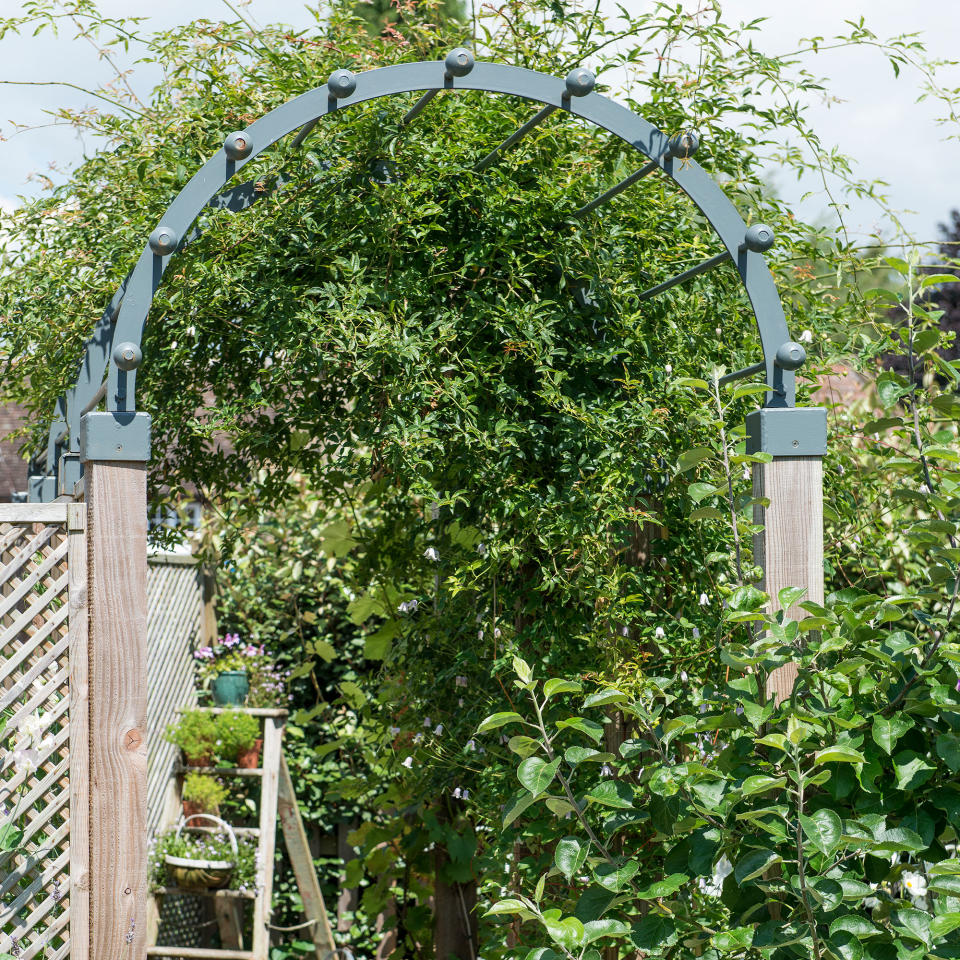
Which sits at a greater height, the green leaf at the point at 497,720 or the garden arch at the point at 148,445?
the garden arch at the point at 148,445

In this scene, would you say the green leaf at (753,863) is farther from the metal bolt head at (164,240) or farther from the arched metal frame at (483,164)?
the metal bolt head at (164,240)

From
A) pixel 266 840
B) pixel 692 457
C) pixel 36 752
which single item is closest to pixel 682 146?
pixel 692 457

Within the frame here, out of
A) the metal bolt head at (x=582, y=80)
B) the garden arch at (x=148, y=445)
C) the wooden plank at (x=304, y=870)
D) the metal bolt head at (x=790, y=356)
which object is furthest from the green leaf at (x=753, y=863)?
the wooden plank at (x=304, y=870)

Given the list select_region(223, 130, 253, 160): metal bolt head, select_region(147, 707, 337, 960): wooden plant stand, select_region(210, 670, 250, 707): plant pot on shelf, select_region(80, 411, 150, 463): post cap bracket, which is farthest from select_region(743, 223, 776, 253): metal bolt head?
select_region(210, 670, 250, 707): plant pot on shelf

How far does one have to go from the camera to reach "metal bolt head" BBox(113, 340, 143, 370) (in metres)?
1.73

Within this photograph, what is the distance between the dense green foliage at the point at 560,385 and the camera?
1.55 metres

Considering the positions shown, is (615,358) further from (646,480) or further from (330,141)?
(330,141)

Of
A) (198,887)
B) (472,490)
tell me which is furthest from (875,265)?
(198,887)

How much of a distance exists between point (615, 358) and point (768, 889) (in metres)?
1.12

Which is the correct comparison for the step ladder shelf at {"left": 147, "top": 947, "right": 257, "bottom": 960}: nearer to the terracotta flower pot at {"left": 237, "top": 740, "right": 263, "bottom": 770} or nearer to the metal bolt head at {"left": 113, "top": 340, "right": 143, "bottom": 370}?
the terracotta flower pot at {"left": 237, "top": 740, "right": 263, "bottom": 770}

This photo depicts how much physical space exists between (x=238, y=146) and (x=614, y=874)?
137cm

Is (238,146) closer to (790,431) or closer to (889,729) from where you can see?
(790,431)

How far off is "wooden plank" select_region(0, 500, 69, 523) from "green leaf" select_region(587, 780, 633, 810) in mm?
1133

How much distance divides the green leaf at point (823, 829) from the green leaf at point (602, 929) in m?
0.32
